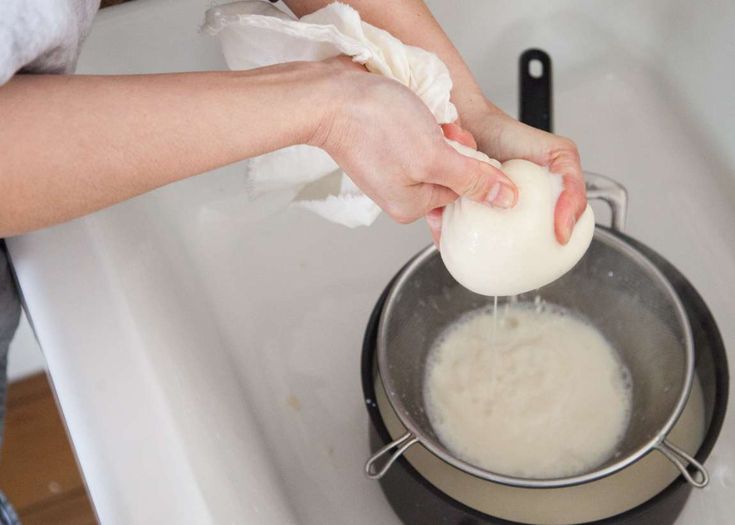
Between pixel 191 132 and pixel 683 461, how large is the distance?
429mm

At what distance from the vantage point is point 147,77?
468 mm

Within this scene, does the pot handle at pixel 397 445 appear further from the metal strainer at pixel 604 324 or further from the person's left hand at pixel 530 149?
the person's left hand at pixel 530 149

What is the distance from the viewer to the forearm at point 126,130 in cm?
43

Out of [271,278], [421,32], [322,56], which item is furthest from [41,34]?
[271,278]

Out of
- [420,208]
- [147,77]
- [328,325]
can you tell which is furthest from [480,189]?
[328,325]

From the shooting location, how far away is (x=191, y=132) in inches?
18.2

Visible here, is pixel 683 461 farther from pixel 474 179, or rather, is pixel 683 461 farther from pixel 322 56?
pixel 322 56

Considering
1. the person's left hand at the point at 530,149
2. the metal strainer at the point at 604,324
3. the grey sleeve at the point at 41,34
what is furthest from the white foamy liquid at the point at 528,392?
the grey sleeve at the point at 41,34

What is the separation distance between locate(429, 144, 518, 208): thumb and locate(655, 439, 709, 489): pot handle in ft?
0.72

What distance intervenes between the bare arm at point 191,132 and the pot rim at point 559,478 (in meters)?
0.17

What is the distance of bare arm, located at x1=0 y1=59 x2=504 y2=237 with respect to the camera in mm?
434

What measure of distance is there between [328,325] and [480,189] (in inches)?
13.5

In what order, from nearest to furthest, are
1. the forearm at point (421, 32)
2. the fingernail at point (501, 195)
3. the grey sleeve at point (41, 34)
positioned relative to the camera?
the grey sleeve at point (41, 34)
the fingernail at point (501, 195)
the forearm at point (421, 32)

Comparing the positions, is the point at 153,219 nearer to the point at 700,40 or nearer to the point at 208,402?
the point at 208,402
